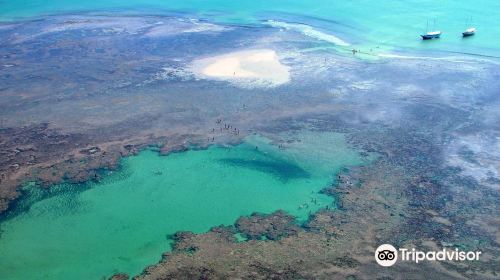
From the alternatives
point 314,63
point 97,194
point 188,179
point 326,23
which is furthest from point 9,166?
point 326,23

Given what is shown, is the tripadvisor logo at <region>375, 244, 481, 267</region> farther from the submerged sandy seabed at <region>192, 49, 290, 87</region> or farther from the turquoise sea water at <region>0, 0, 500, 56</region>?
the turquoise sea water at <region>0, 0, 500, 56</region>

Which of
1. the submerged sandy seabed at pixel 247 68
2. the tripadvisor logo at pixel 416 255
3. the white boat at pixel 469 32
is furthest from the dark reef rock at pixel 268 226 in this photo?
the white boat at pixel 469 32

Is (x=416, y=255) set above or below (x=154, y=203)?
below

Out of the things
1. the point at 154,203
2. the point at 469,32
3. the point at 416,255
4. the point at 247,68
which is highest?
the point at 469,32

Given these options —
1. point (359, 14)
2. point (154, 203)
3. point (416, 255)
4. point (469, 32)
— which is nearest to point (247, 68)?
point (359, 14)

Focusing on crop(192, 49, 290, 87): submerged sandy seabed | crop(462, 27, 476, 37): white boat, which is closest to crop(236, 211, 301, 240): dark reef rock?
crop(192, 49, 290, 87): submerged sandy seabed

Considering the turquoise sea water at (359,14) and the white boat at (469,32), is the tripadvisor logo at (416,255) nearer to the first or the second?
the turquoise sea water at (359,14)

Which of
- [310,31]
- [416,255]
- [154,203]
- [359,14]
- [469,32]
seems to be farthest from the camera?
[359,14]

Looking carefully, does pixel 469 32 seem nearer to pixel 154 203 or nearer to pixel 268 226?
pixel 268 226
